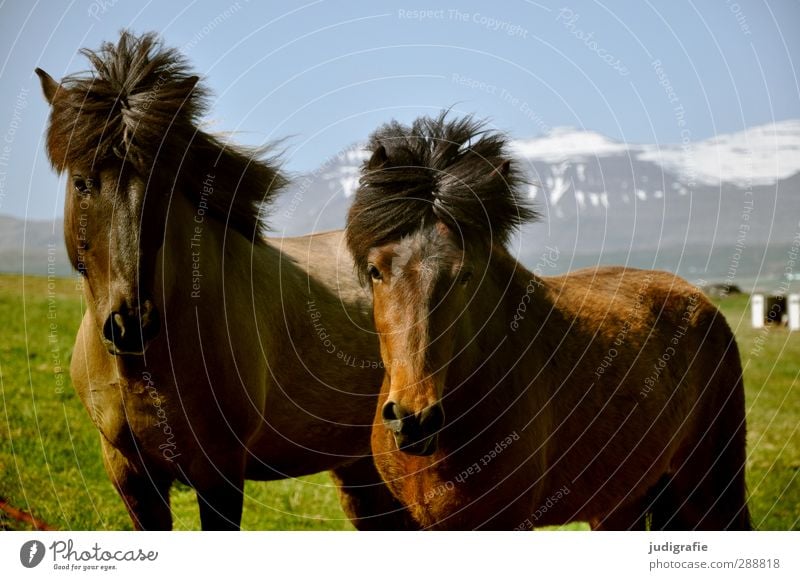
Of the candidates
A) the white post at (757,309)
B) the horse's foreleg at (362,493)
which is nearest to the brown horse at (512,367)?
the horse's foreleg at (362,493)

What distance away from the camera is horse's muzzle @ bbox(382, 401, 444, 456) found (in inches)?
143

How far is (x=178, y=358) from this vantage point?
4.53 m

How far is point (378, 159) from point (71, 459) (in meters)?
4.16

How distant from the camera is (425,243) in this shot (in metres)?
3.90

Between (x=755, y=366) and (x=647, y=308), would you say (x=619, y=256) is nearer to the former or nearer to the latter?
(x=647, y=308)

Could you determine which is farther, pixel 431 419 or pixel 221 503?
pixel 221 503

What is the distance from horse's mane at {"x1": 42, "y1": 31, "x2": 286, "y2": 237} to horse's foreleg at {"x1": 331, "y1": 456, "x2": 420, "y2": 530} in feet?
7.43

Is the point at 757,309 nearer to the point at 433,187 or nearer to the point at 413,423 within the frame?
the point at 433,187

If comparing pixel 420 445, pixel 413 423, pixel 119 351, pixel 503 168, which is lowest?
pixel 420 445

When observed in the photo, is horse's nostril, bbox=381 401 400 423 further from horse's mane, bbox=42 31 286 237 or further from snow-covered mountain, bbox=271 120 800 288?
snow-covered mountain, bbox=271 120 800 288

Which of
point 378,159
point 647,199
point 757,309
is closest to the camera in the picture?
point 378,159

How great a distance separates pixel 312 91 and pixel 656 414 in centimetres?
301

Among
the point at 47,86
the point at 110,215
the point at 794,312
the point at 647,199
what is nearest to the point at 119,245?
the point at 110,215

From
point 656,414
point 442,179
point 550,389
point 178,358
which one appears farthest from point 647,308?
point 178,358
